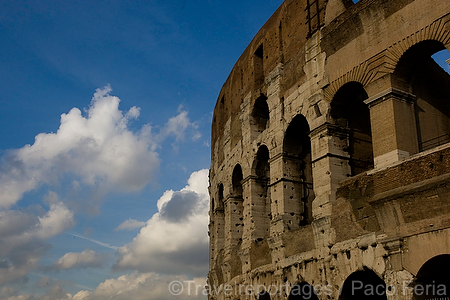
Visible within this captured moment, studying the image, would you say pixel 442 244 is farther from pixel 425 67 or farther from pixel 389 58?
pixel 425 67

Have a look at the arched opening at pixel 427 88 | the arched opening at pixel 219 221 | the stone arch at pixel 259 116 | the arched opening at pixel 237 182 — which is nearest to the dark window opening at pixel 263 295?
the arched opening at pixel 237 182

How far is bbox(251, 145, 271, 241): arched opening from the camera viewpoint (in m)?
15.1

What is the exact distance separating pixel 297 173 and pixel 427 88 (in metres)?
3.99

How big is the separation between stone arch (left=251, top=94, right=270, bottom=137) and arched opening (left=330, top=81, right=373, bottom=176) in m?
4.13

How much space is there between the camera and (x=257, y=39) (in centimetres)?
1661

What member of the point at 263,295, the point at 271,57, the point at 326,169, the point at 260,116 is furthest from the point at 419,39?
the point at 263,295

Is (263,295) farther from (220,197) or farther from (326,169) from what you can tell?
(220,197)

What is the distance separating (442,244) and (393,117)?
275cm

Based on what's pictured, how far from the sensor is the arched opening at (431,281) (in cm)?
879

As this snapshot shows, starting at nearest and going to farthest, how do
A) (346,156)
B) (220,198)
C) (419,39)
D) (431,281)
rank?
(431,281)
(419,39)
(346,156)
(220,198)

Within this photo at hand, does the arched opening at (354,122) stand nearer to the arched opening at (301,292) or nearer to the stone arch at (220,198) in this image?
the arched opening at (301,292)

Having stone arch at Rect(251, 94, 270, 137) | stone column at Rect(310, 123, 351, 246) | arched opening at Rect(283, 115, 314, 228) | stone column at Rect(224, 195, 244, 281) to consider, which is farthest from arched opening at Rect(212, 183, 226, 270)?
stone column at Rect(310, 123, 351, 246)

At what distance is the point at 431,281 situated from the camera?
29.3ft

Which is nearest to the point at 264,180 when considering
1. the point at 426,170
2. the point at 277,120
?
the point at 277,120
